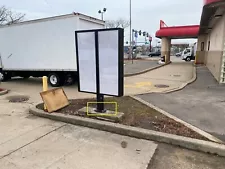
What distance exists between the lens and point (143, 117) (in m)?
4.77

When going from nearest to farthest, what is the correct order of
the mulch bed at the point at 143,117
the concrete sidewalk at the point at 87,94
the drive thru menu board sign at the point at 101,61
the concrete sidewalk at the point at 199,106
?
the mulch bed at the point at 143,117
the drive thru menu board sign at the point at 101,61
the concrete sidewalk at the point at 199,106
the concrete sidewalk at the point at 87,94

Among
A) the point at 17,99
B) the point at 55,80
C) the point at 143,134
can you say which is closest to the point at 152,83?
the point at 55,80

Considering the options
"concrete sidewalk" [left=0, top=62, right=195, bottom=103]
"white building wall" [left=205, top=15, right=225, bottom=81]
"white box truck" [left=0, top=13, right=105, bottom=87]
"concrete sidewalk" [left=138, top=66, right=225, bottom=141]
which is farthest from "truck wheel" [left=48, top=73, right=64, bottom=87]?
"white building wall" [left=205, top=15, right=225, bottom=81]

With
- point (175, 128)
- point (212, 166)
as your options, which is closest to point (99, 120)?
point (175, 128)

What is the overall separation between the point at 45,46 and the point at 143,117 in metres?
6.50

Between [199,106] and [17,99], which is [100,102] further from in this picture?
[17,99]

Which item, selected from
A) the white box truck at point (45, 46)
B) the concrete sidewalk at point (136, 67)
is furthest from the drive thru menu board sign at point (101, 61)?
the concrete sidewalk at point (136, 67)

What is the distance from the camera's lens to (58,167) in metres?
2.95

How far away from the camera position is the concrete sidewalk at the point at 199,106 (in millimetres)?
4414

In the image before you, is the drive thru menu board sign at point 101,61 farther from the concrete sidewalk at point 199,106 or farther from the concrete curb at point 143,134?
the concrete sidewalk at point 199,106

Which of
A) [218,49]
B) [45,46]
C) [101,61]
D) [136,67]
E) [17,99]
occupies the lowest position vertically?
[17,99]

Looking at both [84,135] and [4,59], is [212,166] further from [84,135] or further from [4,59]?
[4,59]

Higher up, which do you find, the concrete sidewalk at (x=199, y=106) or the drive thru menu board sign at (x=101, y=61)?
the drive thru menu board sign at (x=101, y=61)

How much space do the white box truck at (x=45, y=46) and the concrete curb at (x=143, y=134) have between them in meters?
4.18
